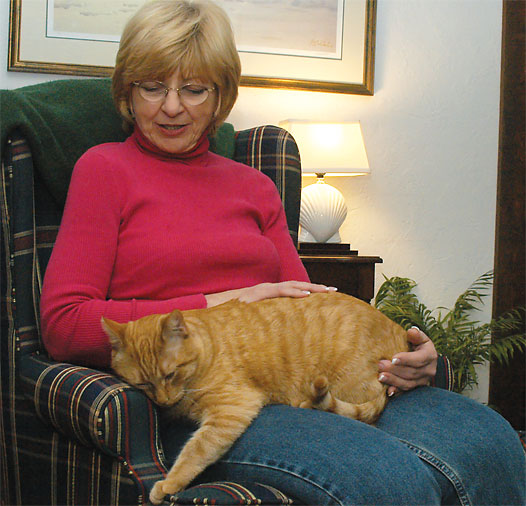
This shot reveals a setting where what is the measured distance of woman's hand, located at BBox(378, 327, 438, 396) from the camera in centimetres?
124

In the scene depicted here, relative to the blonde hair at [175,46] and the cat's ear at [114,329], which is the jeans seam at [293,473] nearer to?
the cat's ear at [114,329]

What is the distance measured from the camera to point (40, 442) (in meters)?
1.18

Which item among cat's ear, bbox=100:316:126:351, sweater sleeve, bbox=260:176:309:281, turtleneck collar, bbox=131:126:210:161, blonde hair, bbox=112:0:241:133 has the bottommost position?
cat's ear, bbox=100:316:126:351

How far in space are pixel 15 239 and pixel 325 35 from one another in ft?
5.68

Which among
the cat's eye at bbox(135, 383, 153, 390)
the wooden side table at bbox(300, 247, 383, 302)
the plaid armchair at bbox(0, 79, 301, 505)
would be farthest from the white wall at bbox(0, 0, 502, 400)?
the cat's eye at bbox(135, 383, 153, 390)

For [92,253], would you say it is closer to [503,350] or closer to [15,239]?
[15,239]

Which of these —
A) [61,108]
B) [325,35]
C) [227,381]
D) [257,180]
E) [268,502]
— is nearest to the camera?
[268,502]

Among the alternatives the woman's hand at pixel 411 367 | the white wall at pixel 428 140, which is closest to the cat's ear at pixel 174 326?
the woman's hand at pixel 411 367

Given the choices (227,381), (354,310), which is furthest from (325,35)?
(227,381)

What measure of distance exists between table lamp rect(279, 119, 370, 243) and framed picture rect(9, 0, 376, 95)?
32 centimetres

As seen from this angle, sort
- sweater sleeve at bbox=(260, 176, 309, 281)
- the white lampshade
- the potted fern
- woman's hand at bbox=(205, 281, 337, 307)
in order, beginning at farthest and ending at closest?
the potted fern, the white lampshade, sweater sleeve at bbox=(260, 176, 309, 281), woman's hand at bbox=(205, 281, 337, 307)

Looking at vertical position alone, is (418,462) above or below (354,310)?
below

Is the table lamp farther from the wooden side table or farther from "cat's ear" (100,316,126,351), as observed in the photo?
"cat's ear" (100,316,126,351)

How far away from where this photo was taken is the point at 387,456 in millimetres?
983
